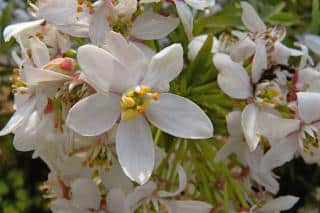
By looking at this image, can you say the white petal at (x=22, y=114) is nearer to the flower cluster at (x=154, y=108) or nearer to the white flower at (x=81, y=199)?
the flower cluster at (x=154, y=108)

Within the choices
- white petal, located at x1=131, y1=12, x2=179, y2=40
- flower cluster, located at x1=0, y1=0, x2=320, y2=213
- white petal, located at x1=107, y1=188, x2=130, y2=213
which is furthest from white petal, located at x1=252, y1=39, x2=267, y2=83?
white petal, located at x1=107, y1=188, x2=130, y2=213

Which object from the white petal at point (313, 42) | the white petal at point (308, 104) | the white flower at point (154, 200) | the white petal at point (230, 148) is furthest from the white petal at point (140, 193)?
the white petal at point (313, 42)

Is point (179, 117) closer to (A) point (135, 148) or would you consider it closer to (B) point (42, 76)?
(A) point (135, 148)

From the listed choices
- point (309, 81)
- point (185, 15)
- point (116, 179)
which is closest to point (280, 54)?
point (309, 81)

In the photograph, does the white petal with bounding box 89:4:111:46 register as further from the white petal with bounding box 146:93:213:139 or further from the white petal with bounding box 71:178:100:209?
the white petal with bounding box 71:178:100:209

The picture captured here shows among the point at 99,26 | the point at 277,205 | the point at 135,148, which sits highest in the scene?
the point at 99,26

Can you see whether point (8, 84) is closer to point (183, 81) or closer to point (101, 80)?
point (183, 81)
